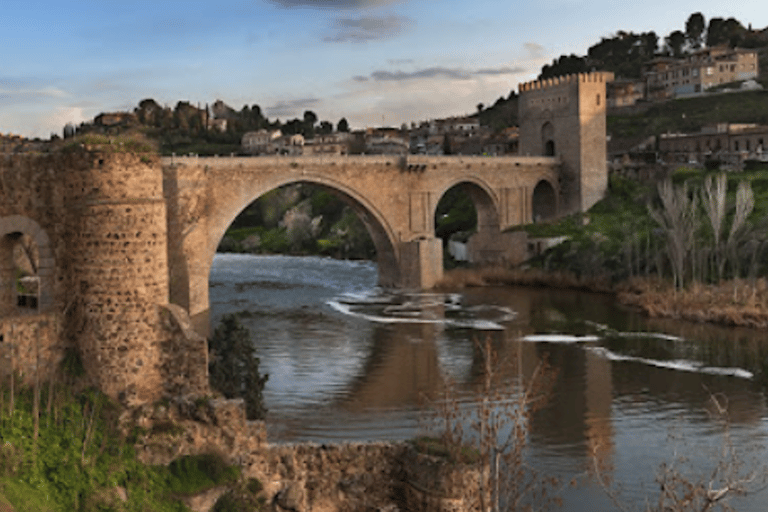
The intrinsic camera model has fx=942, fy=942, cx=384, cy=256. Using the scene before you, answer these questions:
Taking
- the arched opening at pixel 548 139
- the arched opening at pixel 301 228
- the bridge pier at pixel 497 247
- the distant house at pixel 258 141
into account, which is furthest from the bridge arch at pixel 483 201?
the distant house at pixel 258 141

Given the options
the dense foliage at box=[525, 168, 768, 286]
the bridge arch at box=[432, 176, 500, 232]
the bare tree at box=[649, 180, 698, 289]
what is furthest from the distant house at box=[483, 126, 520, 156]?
the bare tree at box=[649, 180, 698, 289]

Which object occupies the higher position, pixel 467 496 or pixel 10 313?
pixel 10 313

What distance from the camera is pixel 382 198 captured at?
38438mm

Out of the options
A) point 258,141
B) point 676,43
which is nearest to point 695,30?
point 676,43

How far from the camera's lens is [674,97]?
76.8 m

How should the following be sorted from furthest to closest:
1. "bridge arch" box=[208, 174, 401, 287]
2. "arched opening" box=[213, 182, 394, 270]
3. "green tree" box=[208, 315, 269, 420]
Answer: "arched opening" box=[213, 182, 394, 270] < "bridge arch" box=[208, 174, 401, 287] < "green tree" box=[208, 315, 269, 420]

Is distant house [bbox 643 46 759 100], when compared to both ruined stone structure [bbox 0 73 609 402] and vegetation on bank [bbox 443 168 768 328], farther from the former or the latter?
vegetation on bank [bbox 443 168 768 328]

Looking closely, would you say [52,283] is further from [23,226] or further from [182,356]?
[182,356]

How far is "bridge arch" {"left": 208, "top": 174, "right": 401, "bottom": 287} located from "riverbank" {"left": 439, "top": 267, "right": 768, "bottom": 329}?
6275 mm

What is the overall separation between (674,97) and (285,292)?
50.1 m

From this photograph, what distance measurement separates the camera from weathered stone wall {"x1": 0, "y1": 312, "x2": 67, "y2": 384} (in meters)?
9.24

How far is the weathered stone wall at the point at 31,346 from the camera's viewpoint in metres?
9.24

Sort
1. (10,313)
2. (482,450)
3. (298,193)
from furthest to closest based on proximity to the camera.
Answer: (298,193)
(10,313)
(482,450)

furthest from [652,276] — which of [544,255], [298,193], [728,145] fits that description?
[298,193]
